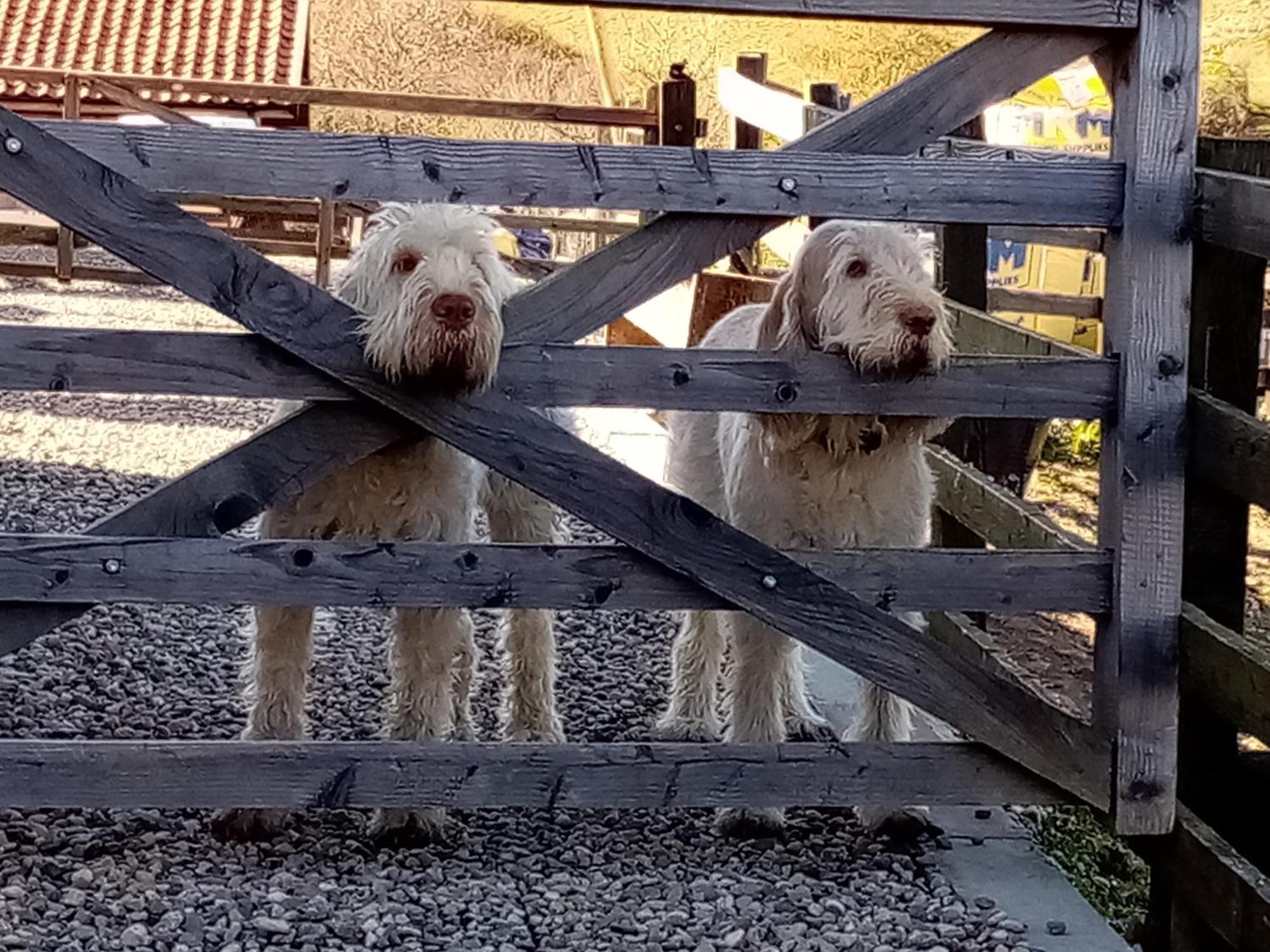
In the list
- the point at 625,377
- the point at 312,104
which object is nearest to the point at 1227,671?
the point at 625,377

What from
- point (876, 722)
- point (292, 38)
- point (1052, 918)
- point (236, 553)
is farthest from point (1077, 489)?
point (292, 38)

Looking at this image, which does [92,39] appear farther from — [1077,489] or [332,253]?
[1077,489]

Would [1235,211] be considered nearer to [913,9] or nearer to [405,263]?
[913,9]

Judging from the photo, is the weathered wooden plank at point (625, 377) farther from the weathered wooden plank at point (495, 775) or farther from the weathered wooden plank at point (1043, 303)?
the weathered wooden plank at point (1043, 303)

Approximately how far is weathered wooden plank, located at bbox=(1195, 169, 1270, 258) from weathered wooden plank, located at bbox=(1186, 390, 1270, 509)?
1.31ft

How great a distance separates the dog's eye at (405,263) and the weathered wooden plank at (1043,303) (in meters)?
7.25

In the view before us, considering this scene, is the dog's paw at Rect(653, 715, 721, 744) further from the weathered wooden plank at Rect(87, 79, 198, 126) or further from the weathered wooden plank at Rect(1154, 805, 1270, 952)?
the weathered wooden plank at Rect(87, 79, 198, 126)

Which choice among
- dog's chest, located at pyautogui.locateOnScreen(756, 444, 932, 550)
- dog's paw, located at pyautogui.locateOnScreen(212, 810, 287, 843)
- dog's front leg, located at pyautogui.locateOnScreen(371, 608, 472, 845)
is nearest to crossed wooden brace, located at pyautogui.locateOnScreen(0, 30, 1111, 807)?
dog's chest, located at pyautogui.locateOnScreen(756, 444, 932, 550)

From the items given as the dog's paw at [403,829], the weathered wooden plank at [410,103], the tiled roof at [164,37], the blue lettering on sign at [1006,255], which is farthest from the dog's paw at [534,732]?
the tiled roof at [164,37]

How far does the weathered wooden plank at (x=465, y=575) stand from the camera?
14.6 ft

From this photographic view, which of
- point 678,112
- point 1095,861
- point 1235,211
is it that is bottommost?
point 1095,861

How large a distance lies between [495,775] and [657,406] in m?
1.01

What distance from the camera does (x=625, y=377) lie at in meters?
4.52

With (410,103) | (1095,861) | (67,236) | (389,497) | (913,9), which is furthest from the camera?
(67,236)
